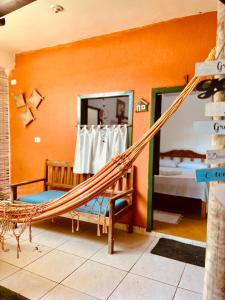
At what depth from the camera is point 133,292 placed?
182cm

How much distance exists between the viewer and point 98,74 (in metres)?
3.14

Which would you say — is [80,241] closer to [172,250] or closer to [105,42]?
[172,250]

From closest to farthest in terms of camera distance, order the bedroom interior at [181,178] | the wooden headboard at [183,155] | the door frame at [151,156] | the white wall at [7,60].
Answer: the door frame at [151,156], the bedroom interior at [181,178], the white wall at [7,60], the wooden headboard at [183,155]

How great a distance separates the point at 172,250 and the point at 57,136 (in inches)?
93.0

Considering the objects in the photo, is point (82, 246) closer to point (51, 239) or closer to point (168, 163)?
point (51, 239)

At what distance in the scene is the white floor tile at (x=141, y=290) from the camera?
5.80 ft

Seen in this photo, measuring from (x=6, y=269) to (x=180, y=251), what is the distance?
1859 mm

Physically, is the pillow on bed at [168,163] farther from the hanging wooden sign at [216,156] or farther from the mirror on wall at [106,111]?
the hanging wooden sign at [216,156]

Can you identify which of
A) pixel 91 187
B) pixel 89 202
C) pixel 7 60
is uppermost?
pixel 7 60

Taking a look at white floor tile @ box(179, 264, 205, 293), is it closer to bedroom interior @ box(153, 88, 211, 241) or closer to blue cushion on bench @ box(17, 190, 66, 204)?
bedroom interior @ box(153, 88, 211, 241)

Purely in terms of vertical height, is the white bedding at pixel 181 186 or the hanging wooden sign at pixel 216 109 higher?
the hanging wooden sign at pixel 216 109

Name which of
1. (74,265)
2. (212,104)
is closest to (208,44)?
(212,104)

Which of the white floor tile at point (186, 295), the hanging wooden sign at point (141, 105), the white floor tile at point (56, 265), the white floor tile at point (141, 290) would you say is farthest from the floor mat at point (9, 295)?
the hanging wooden sign at point (141, 105)

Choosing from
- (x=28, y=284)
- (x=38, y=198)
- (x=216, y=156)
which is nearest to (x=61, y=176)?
(x=38, y=198)
